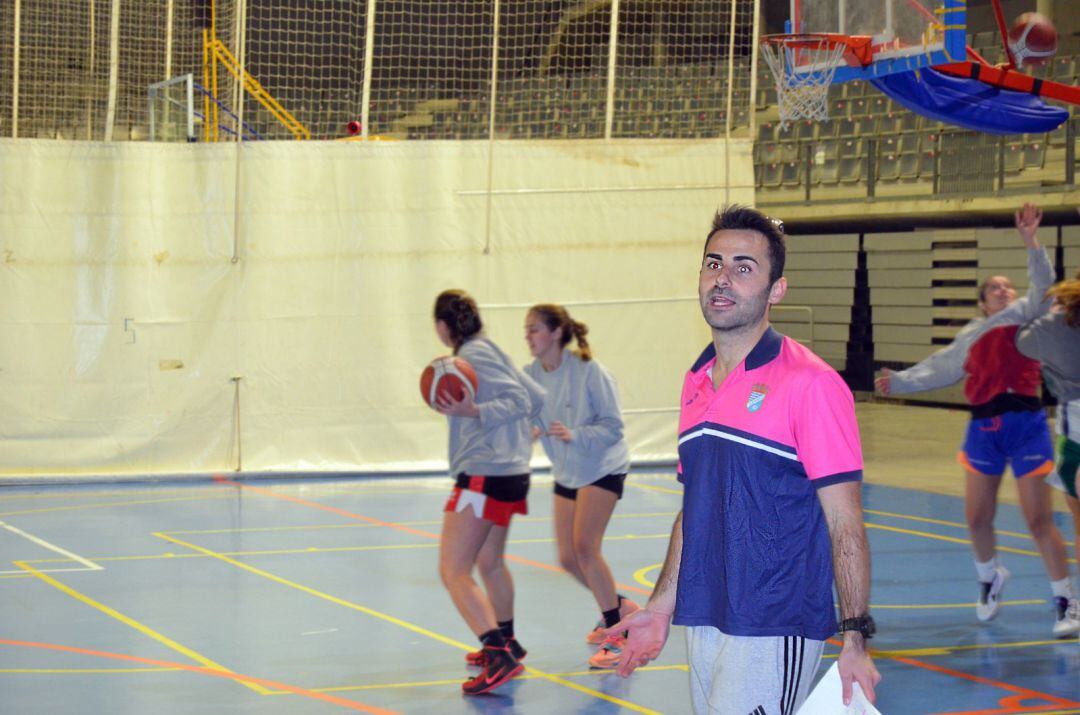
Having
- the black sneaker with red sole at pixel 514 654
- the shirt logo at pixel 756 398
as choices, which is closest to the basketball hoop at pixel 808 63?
the black sneaker with red sole at pixel 514 654

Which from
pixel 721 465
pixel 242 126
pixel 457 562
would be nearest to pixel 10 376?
pixel 242 126

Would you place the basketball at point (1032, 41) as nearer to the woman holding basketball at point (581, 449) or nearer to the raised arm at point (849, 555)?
the woman holding basketball at point (581, 449)

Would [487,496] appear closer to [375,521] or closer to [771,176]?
[375,521]

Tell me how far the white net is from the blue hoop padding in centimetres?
36

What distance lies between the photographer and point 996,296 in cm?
812

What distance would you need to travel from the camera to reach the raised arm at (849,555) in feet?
10.1

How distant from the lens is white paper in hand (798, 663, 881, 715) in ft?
9.82

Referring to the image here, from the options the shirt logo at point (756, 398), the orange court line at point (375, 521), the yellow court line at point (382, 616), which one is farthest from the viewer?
the orange court line at point (375, 521)

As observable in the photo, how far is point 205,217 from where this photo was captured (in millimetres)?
14602

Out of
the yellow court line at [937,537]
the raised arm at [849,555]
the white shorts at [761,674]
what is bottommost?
the yellow court line at [937,537]

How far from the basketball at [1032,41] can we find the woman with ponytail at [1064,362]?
11.4 feet

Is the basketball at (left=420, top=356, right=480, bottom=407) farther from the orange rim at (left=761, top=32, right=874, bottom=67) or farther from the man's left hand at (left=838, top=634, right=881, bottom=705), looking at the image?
the orange rim at (left=761, top=32, right=874, bottom=67)

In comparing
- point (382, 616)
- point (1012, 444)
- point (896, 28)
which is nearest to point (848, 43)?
point (896, 28)

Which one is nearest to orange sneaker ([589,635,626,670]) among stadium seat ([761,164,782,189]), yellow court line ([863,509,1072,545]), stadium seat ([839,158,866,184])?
yellow court line ([863,509,1072,545])
